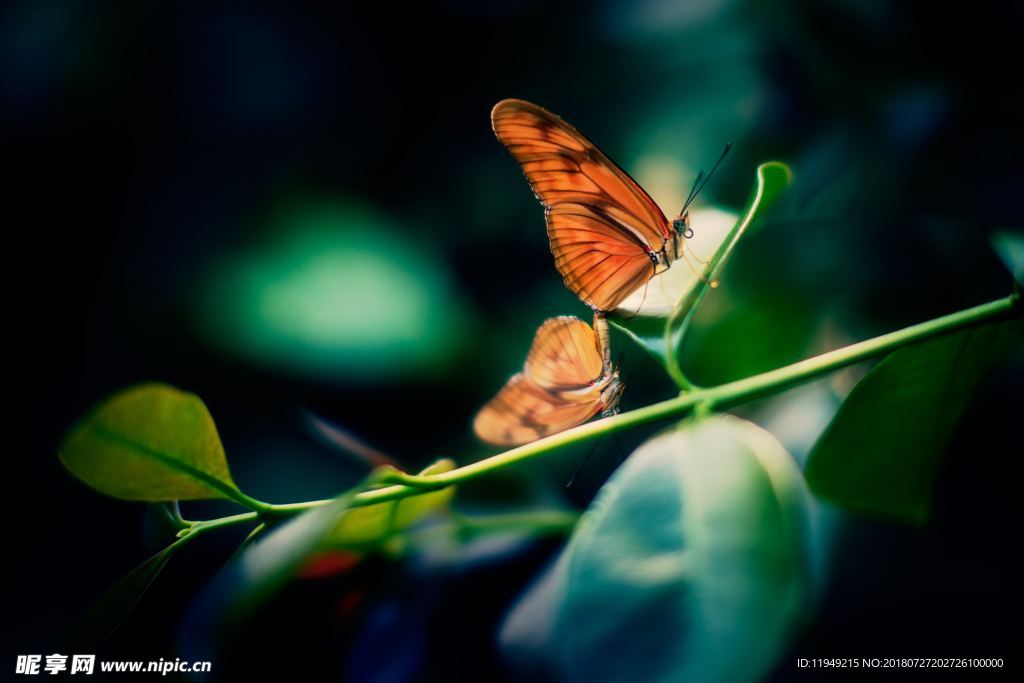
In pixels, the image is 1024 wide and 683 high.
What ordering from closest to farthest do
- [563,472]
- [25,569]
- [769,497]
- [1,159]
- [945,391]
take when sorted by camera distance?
1. [769,497]
2. [945,391]
3. [563,472]
4. [25,569]
5. [1,159]

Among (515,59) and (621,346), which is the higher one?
(515,59)

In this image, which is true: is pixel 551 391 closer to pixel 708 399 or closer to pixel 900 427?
pixel 708 399

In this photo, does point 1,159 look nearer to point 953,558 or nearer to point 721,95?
point 721,95

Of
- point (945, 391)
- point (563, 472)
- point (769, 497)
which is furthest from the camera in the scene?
point (563, 472)

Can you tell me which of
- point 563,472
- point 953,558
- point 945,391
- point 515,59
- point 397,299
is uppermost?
point 515,59

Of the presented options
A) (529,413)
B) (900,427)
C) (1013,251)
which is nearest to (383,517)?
(529,413)

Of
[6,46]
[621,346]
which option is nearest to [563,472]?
[621,346]

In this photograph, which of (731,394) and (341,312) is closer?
(731,394)
